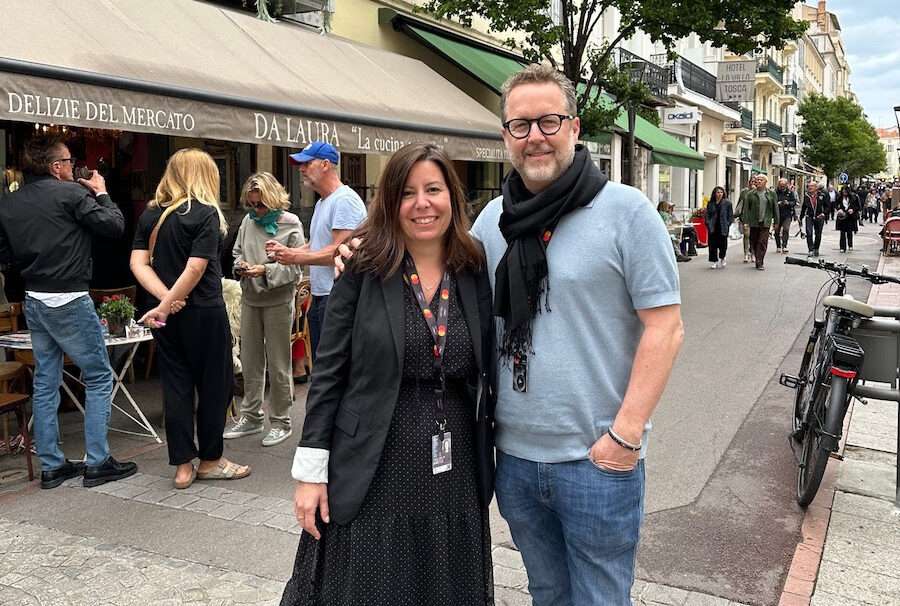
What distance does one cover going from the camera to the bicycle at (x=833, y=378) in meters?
3.96

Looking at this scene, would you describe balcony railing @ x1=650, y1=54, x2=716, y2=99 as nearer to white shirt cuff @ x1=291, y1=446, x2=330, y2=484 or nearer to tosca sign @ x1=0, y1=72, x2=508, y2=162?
tosca sign @ x1=0, y1=72, x2=508, y2=162

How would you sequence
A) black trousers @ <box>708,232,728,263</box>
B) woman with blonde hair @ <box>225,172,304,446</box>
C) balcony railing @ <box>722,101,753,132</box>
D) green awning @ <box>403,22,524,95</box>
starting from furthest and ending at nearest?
balcony railing @ <box>722,101,753,132</box> < black trousers @ <box>708,232,728,263</box> < green awning @ <box>403,22,524,95</box> < woman with blonde hair @ <box>225,172,304,446</box>

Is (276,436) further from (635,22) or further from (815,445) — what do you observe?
(635,22)

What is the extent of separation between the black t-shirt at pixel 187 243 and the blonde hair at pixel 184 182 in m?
0.04

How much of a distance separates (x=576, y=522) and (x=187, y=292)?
9.68 ft

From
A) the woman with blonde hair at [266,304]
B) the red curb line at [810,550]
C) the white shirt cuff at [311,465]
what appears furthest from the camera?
the woman with blonde hair at [266,304]

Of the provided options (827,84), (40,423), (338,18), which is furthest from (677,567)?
(827,84)

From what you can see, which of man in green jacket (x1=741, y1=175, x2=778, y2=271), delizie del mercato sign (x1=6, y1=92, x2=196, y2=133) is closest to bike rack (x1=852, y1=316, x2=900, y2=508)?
delizie del mercato sign (x1=6, y1=92, x2=196, y2=133)

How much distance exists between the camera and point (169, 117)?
5.30 m

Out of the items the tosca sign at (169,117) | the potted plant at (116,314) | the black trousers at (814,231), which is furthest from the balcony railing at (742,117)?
the potted plant at (116,314)

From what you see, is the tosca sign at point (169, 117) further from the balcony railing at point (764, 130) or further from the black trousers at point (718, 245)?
the balcony railing at point (764, 130)

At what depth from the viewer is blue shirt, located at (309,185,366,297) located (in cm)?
489

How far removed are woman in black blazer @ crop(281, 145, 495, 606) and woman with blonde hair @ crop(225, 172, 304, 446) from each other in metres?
3.16

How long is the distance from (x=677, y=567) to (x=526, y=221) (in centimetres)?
219
